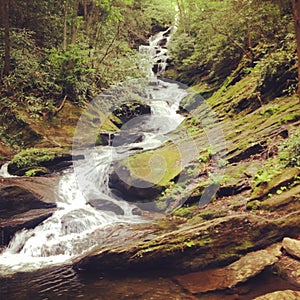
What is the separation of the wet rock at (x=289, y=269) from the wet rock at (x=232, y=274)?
100mm

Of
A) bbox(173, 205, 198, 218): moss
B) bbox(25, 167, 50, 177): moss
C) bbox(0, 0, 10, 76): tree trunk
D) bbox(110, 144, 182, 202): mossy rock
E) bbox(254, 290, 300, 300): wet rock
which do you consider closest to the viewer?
bbox(254, 290, 300, 300): wet rock

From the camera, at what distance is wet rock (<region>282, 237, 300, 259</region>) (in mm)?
4117

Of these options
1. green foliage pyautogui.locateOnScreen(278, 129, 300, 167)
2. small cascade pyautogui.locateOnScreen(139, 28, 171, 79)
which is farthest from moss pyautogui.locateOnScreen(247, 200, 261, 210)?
small cascade pyautogui.locateOnScreen(139, 28, 171, 79)

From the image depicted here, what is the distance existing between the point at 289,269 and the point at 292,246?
37 centimetres

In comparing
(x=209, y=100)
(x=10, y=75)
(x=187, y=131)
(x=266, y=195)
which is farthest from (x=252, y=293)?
(x=10, y=75)

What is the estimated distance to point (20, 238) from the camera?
6230mm

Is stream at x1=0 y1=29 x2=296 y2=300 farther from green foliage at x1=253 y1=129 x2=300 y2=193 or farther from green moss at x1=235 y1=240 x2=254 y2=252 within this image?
green foliage at x1=253 y1=129 x2=300 y2=193

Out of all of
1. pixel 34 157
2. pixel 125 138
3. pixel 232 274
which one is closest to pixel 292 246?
pixel 232 274

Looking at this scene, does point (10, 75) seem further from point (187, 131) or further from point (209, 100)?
point (209, 100)

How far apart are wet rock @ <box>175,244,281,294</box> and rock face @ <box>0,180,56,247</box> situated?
3.94 meters

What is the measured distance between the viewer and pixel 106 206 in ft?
25.4

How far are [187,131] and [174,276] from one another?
786cm

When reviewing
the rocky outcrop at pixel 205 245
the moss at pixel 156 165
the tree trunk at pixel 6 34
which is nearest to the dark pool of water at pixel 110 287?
the rocky outcrop at pixel 205 245

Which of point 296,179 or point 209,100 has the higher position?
point 209,100
